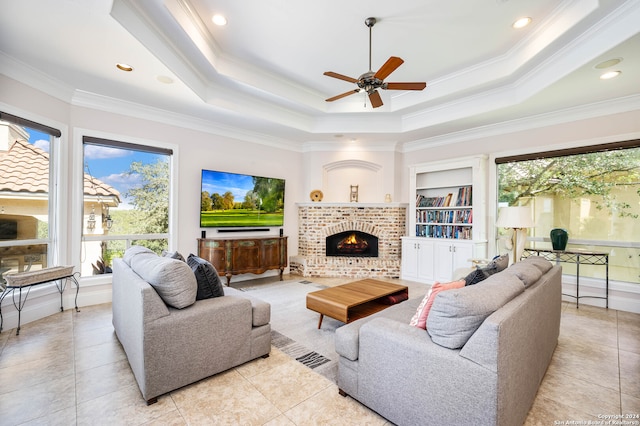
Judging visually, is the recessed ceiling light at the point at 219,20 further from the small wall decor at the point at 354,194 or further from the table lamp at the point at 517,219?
the table lamp at the point at 517,219

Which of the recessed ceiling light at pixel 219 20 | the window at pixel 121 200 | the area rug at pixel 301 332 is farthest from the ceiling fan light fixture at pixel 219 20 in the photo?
the area rug at pixel 301 332

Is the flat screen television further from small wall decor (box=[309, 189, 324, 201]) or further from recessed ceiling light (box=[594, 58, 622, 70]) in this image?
recessed ceiling light (box=[594, 58, 622, 70])

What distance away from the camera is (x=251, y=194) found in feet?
17.8

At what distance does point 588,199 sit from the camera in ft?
13.8

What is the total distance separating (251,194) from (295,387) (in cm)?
381

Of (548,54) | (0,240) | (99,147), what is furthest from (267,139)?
(548,54)

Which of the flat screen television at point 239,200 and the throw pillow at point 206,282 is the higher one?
the flat screen television at point 239,200

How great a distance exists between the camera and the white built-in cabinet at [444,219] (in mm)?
4974

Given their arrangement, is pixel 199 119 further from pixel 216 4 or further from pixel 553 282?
pixel 553 282

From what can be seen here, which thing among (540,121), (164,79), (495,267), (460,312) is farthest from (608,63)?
(164,79)

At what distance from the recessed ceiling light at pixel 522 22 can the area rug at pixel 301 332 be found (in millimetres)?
3662

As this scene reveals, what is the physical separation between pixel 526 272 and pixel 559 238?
2614 millimetres

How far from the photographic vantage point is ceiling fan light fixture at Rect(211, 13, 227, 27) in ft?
9.58

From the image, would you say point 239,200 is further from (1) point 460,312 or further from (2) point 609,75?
(2) point 609,75
